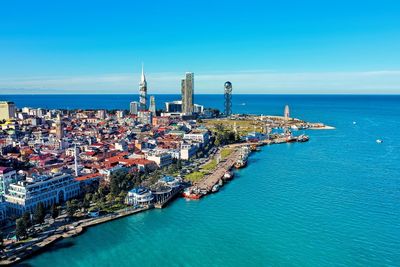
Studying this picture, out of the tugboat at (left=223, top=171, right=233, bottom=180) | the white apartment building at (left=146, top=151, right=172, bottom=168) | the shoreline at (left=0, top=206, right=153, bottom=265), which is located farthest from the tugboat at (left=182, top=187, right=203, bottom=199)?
the white apartment building at (left=146, top=151, right=172, bottom=168)

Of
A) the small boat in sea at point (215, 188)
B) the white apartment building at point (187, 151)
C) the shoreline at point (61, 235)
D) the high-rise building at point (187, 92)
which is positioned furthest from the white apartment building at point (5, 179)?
the high-rise building at point (187, 92)

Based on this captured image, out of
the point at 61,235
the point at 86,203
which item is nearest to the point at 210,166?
the point at 86,203

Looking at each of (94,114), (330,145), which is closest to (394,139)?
(330,145)

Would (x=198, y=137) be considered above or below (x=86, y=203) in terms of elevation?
above

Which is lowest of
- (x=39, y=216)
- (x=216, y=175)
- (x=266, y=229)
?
(x=266, y=229)

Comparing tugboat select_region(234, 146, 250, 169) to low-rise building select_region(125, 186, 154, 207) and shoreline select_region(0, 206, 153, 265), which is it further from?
shoreline select_region(0, 206, 153, 265)

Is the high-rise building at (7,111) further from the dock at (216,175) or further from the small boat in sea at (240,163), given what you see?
the small boat in sea at (240,163)

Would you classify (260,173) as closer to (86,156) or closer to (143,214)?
(143,214)

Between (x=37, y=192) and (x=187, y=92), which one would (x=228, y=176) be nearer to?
(x=37, y=192)
